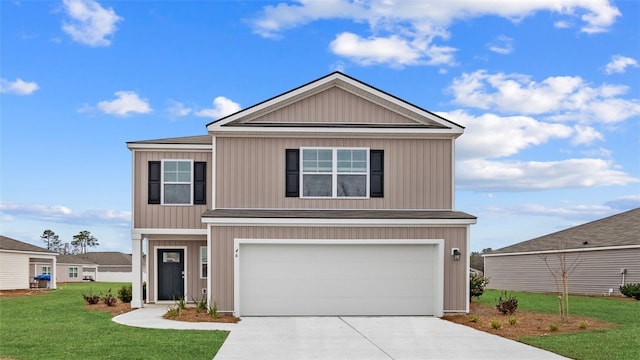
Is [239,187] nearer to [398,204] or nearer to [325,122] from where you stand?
[325,122]

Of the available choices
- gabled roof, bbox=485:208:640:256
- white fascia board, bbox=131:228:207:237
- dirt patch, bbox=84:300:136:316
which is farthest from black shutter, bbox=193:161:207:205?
gabled roof, bbox=485:208:640:256

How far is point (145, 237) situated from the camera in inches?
867

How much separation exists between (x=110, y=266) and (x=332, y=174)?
192ft

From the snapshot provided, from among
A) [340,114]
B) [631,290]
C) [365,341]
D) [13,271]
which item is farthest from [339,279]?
[13,271]

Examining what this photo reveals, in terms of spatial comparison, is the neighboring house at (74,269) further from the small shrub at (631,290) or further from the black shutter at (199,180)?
the small shrub at (631,290)

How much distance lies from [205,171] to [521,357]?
492 inches

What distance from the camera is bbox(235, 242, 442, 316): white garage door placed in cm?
1869

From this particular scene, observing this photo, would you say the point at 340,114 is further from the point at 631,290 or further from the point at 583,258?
the point at 583,258

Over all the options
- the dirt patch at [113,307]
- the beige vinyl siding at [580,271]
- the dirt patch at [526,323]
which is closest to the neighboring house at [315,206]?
the dirt patch at [113,307]

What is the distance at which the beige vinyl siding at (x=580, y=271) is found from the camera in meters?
28.4

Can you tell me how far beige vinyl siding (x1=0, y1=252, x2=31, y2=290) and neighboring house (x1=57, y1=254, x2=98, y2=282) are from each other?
71.2 ft

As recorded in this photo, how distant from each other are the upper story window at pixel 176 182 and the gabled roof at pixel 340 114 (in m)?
2.67

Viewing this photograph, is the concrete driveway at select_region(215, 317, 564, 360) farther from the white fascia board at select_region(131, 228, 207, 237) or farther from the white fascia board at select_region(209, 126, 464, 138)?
the white fascia board at select_region(209, 126, 464, 138)

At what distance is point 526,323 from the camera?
16406mm
